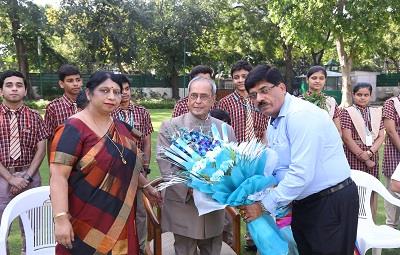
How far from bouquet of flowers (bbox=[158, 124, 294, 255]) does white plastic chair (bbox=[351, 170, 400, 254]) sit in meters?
1.37

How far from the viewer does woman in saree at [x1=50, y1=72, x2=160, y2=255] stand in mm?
2506

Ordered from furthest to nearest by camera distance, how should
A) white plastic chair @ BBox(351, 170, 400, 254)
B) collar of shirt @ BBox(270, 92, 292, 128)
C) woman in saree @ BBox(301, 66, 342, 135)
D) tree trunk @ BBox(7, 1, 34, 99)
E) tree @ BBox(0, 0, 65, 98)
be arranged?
tree trunk @ BBox(7, 1, 34, 99), tree @ BBox(0, 0, 65, 98), woman in saree @ BBox(301, 66, 342, 135), white plastic chair @ BBox(351, 170, 400, 254), collar of shirt @ BBox(270, 92, 292, 128)

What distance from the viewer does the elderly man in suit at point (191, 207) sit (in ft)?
10.0

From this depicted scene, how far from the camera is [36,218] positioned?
11.1 feet

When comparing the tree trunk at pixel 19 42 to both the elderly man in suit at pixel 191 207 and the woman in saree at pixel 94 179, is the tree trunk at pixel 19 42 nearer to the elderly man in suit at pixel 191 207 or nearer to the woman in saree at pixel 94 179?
the elderly man in suit at pixel 191 207

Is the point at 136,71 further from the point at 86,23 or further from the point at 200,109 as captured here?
the point at 200,109

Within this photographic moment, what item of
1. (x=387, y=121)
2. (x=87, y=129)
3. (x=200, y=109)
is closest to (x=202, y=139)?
(x=200, y=109)

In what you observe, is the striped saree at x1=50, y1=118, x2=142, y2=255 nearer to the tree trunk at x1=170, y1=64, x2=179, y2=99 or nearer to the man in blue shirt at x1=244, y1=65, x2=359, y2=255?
the man in blue shirt at x1=244, y1=65, x2=359, y2=255

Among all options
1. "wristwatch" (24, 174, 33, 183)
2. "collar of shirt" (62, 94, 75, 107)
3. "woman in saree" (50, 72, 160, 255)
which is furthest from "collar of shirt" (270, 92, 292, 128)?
"collar of shirt" (62, 94, 75, 107)

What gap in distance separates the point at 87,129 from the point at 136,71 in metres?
32.0

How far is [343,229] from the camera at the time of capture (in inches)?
100

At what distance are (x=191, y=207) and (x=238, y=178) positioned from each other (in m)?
0.76

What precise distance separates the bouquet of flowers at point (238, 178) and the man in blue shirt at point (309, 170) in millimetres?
78

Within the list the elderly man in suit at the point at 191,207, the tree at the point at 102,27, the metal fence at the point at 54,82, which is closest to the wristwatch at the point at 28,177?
the elderly man in suit at the point at 191,207
